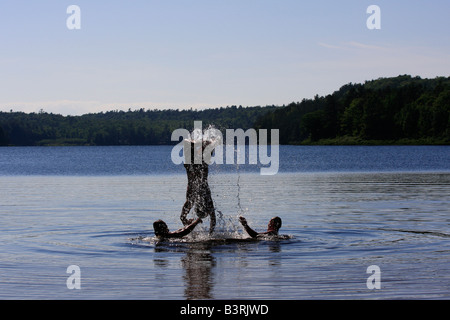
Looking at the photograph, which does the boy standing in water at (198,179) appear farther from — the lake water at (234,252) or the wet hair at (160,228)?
the lake water at (234,252)

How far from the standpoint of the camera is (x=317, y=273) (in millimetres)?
14219

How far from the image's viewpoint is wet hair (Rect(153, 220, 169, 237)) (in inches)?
745

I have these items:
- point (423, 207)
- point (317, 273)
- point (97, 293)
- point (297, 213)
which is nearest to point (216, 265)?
point (317, 273)

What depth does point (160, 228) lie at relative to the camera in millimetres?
19047

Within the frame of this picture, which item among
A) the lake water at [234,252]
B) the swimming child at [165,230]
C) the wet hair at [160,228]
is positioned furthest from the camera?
the wet hair at [160,228]

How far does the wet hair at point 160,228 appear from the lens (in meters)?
18.9
